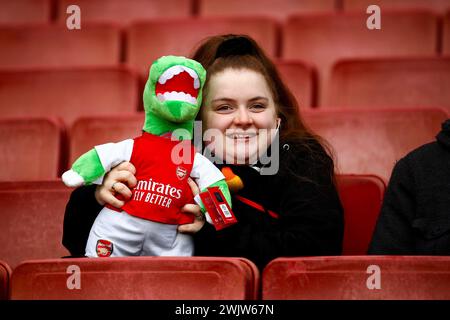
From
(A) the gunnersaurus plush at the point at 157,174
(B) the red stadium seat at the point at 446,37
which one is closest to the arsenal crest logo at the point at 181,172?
(A) the gunnersaurus plush at the point at 157,174

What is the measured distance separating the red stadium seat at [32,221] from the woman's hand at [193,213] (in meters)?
0.20

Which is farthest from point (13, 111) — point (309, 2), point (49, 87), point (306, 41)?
point (309, 2)

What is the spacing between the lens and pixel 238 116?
31.2 inches

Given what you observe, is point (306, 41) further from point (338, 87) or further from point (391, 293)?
point (391, 293)

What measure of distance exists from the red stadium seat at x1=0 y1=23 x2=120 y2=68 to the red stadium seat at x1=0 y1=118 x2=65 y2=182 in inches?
12.9

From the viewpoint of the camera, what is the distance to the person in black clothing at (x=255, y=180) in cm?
75

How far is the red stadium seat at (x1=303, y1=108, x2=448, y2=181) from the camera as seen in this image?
0.99 m

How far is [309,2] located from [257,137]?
0.71m

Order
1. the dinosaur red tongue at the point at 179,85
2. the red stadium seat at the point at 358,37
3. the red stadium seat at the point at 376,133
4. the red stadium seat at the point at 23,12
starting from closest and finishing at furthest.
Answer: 1. the dinosaur red tongue at the point at 179,85
2. the red stadium seat at the point at 376,133
3. the red stadium seat at the point at 358,37
4. the red stadium seat at the point at 23,12

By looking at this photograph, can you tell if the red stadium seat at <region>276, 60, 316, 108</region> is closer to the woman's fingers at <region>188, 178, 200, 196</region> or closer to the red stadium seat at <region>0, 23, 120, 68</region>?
the red stadium seat at <region>0, 23, 120, 68</region>

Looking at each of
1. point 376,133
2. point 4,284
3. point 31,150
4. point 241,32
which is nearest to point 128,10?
point 241,32

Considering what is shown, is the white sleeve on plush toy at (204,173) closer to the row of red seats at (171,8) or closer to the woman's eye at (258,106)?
the woman's eye at (258,106)

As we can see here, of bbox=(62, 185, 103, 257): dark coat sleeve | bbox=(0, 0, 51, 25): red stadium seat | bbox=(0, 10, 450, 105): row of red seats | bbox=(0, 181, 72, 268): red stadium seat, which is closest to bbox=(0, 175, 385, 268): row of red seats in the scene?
bbox=(0, 181, 72, 268): red stadium seat

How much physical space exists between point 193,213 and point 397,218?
0.66 ft
